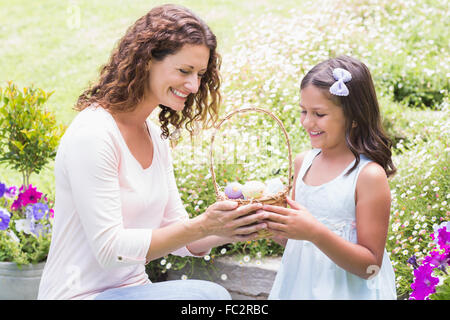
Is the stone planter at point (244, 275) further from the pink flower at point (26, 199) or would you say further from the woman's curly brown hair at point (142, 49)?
the woman's curly brown hair at point (142, 49)

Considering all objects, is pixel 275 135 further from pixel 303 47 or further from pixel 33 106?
pixel 33 106

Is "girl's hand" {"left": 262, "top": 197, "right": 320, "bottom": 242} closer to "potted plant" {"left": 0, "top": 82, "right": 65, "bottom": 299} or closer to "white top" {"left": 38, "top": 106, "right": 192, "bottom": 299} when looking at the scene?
"white top" {"left": 38, "top": 106, "right": 192, "bottom": 299}

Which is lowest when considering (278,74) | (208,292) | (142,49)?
(208,292)

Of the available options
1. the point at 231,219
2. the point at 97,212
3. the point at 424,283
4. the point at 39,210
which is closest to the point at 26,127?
the point at 39,210

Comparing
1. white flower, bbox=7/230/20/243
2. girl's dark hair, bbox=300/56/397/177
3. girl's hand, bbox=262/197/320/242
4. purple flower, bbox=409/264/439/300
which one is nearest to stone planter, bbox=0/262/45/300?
white flower, bbox=7/230/20/243

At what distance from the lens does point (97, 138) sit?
2.03m

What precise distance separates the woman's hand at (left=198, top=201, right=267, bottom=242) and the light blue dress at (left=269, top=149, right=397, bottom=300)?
1.18ft

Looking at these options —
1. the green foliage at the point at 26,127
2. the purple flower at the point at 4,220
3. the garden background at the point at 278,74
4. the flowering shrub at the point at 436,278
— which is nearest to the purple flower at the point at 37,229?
the purple flower at the point at 4,220

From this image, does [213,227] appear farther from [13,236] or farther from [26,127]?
[26,127]

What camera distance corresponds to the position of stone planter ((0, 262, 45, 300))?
3.23 m

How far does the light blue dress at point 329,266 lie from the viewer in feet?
7.01

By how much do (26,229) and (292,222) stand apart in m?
1.95

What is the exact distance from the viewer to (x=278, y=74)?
4.84 metres

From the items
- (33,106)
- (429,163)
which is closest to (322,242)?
(429,163)
